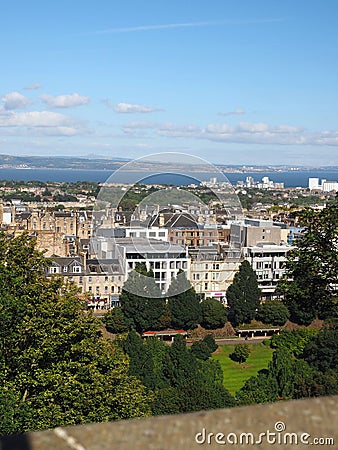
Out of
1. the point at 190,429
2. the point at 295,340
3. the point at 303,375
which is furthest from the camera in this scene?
the point at 295,340

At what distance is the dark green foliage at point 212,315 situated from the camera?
87.3ft

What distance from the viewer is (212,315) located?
26.6m

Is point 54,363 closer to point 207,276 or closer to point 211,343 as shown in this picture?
point 211,343

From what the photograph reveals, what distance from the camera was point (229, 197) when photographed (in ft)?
119

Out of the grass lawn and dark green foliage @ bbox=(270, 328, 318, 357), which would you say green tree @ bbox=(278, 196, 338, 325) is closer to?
the grass lawn

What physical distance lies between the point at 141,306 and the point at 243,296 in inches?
188

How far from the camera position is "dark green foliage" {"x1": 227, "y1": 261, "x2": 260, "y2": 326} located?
27.3 metres

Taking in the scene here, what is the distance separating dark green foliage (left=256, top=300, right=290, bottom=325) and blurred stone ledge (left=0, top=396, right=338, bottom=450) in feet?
85.9

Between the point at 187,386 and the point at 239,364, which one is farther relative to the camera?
the point at 239,364

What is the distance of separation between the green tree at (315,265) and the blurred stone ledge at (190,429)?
6.56 metres

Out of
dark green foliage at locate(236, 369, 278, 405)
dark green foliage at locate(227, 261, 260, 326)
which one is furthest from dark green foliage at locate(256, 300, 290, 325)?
dark green foliage at locate(236, 369, 278, 405)

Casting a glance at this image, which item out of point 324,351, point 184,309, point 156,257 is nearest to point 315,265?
point 324,351

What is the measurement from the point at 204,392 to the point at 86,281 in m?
17.1

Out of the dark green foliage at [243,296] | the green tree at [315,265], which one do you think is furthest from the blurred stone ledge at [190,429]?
the dark green foliage at [243,296]
